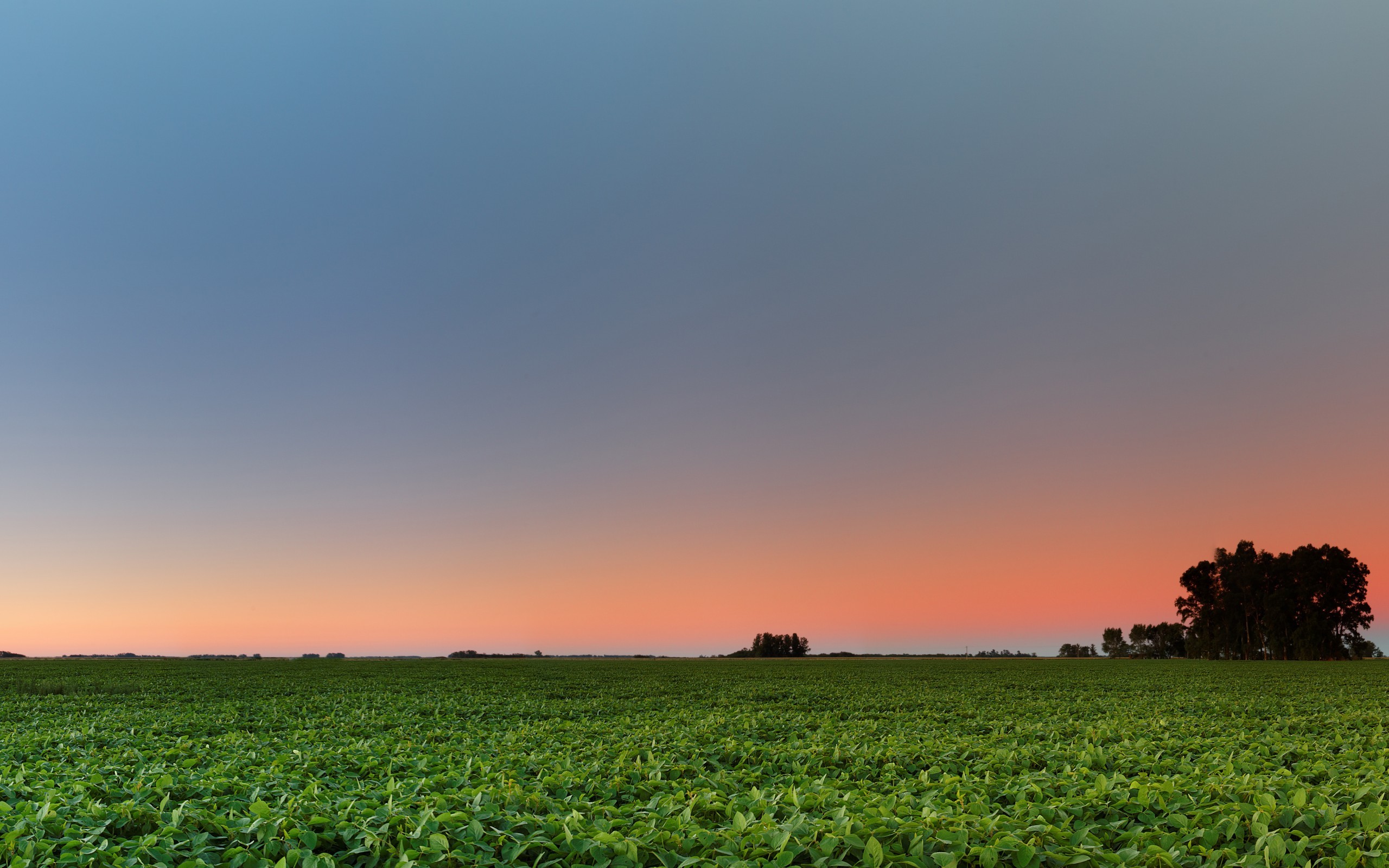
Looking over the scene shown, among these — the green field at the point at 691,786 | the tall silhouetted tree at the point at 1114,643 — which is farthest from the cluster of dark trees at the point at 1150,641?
the green field at the point at 691,786

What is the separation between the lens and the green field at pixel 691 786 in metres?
6.06

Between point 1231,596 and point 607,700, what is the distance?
10203 cm

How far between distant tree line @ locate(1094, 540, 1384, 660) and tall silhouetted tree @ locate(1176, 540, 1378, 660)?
7 cm

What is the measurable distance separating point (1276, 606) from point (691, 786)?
109762 millimetres

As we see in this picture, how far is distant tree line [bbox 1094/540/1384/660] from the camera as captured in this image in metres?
89.8

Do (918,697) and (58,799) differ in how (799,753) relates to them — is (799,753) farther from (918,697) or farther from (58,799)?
(918,697)

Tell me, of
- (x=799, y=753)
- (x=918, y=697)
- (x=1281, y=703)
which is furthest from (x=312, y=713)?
(x=1281, y=703)

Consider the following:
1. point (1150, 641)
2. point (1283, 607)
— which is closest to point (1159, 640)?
point (1150, 641)

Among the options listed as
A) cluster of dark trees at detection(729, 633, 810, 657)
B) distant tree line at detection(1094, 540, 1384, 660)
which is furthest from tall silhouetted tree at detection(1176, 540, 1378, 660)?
cluster of dark trees at detection(729, 633, 810, 657)

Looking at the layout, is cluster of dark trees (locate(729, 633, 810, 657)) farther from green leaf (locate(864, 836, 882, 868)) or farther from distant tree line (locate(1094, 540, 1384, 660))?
green leaf (locate(864, 836, 882, 868))

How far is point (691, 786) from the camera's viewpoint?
925cm

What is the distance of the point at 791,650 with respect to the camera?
574ft

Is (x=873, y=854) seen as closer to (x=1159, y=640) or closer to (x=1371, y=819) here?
(x=1371, y=819)

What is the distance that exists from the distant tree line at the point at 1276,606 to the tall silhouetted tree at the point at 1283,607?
0.23 ft
